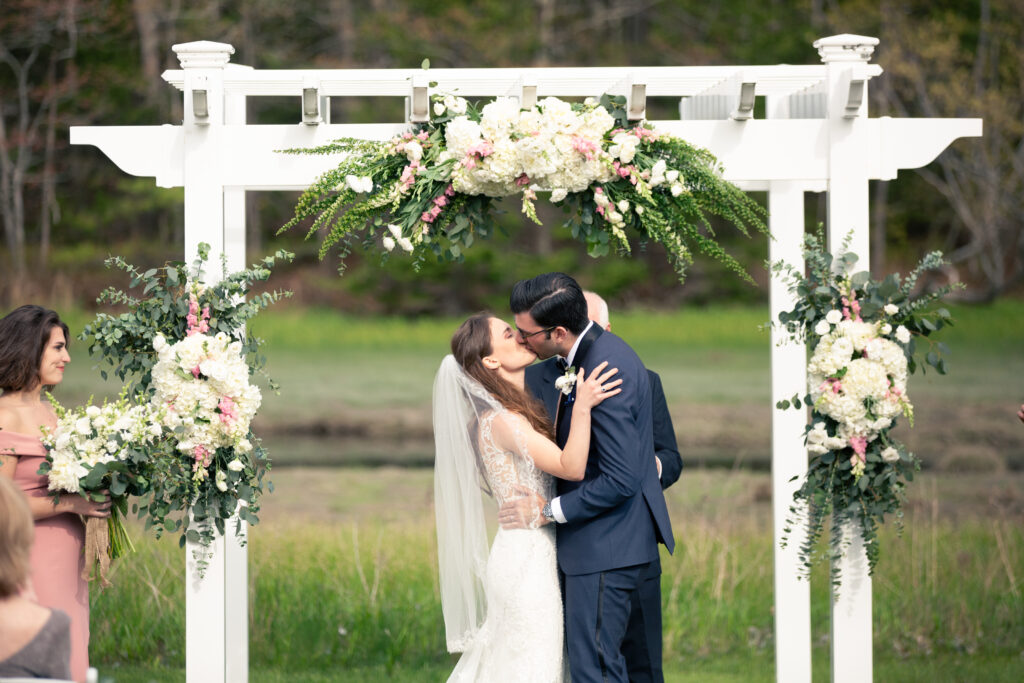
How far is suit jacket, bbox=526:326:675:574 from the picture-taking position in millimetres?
3994

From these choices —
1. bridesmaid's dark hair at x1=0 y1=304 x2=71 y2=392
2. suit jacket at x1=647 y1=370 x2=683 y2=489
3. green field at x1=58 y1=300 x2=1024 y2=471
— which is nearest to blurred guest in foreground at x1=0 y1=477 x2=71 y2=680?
bridesmaid's dark hair at x1=0 y1=304 x2=71 y2=392

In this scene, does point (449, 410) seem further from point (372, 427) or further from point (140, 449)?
point (372, 427)

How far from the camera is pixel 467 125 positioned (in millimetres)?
4266

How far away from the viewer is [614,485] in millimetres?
3980

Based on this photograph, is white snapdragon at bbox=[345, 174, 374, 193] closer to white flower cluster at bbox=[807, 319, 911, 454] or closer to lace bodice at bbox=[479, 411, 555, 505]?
lace bodice at bbox=[479, 411, 555, 505]

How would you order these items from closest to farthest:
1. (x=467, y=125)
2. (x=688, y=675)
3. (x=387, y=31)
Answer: (x=467, y=125) < (x=688, y=675) < (x=387, y=31)

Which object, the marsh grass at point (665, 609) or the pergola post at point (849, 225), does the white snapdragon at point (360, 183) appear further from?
the marsh grass at point (665, 609)

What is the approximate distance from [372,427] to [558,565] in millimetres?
13251

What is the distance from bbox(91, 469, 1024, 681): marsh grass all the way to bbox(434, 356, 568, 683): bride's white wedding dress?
6.88ft

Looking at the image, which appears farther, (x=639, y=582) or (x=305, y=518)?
(x=305, y=518)

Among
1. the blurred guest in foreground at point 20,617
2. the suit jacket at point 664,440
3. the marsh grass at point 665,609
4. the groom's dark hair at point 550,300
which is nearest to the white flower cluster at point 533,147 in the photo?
the groom's dark hair at point 550,300

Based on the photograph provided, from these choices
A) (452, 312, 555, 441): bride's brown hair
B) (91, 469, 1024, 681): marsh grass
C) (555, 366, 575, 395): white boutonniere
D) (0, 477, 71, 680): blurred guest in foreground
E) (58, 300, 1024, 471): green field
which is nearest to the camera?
(0, 477, 71, 680): blurred guest in foreground

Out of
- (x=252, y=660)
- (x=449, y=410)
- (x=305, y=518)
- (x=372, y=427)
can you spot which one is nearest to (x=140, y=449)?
(x=449, y=410)

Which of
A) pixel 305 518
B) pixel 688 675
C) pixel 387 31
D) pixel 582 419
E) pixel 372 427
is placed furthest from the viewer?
pixel 387 31
